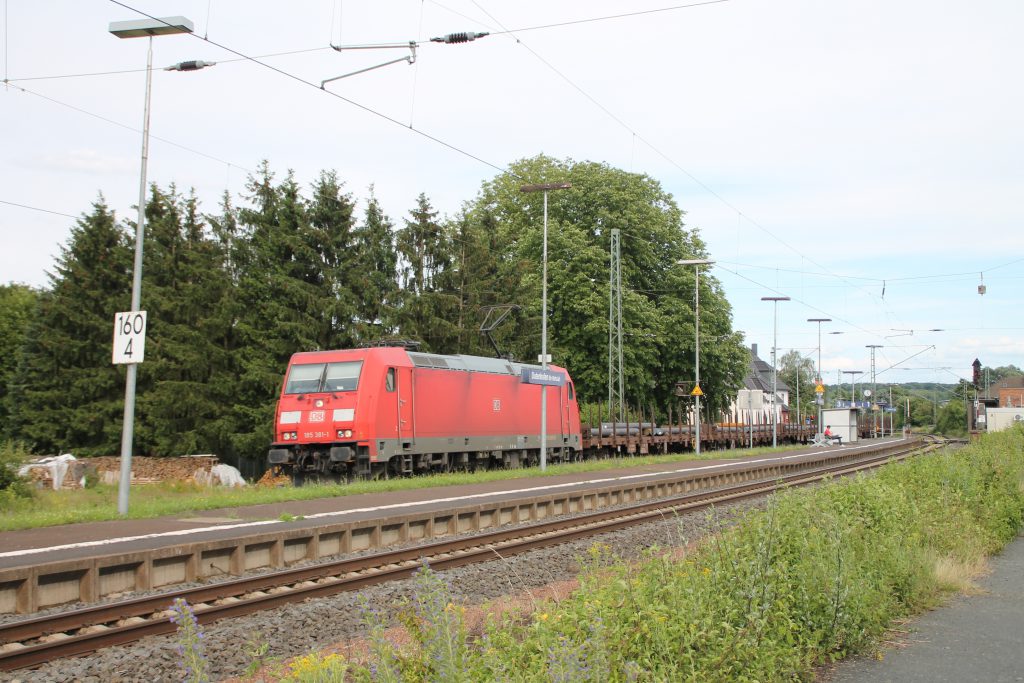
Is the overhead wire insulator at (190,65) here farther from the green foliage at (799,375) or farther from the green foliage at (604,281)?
the green foliage at (799,375)

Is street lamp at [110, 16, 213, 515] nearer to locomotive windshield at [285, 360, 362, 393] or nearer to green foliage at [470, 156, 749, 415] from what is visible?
locomotive windshield at [285, 360, 362, 393]

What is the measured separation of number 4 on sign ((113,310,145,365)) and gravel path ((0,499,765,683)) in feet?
22.3

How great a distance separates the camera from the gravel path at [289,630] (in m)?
7.09

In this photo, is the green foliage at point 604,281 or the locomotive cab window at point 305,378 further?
the green foliage at point 604,281

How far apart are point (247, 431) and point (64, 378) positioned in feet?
31.6

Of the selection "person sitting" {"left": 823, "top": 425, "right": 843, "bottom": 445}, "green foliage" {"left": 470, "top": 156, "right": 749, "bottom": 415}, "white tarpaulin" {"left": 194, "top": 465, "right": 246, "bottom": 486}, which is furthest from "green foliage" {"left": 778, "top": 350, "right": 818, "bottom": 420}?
"white tarpaulin" {"left": 194, "top": 465, "right": 246, "bottom": 486}

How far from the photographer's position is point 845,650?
7.23m

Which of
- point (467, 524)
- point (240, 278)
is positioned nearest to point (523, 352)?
point (240, 278)

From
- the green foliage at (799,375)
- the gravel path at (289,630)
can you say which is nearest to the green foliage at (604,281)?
the gravel path at (289,630)

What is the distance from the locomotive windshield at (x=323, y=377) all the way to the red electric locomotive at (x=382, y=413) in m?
0.03

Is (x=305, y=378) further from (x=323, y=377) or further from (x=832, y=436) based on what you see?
(x=832, y=436)

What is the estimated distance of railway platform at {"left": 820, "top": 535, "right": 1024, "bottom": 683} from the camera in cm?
660

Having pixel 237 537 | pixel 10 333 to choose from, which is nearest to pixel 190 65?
pixel 237 537

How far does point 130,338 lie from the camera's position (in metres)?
15.2
